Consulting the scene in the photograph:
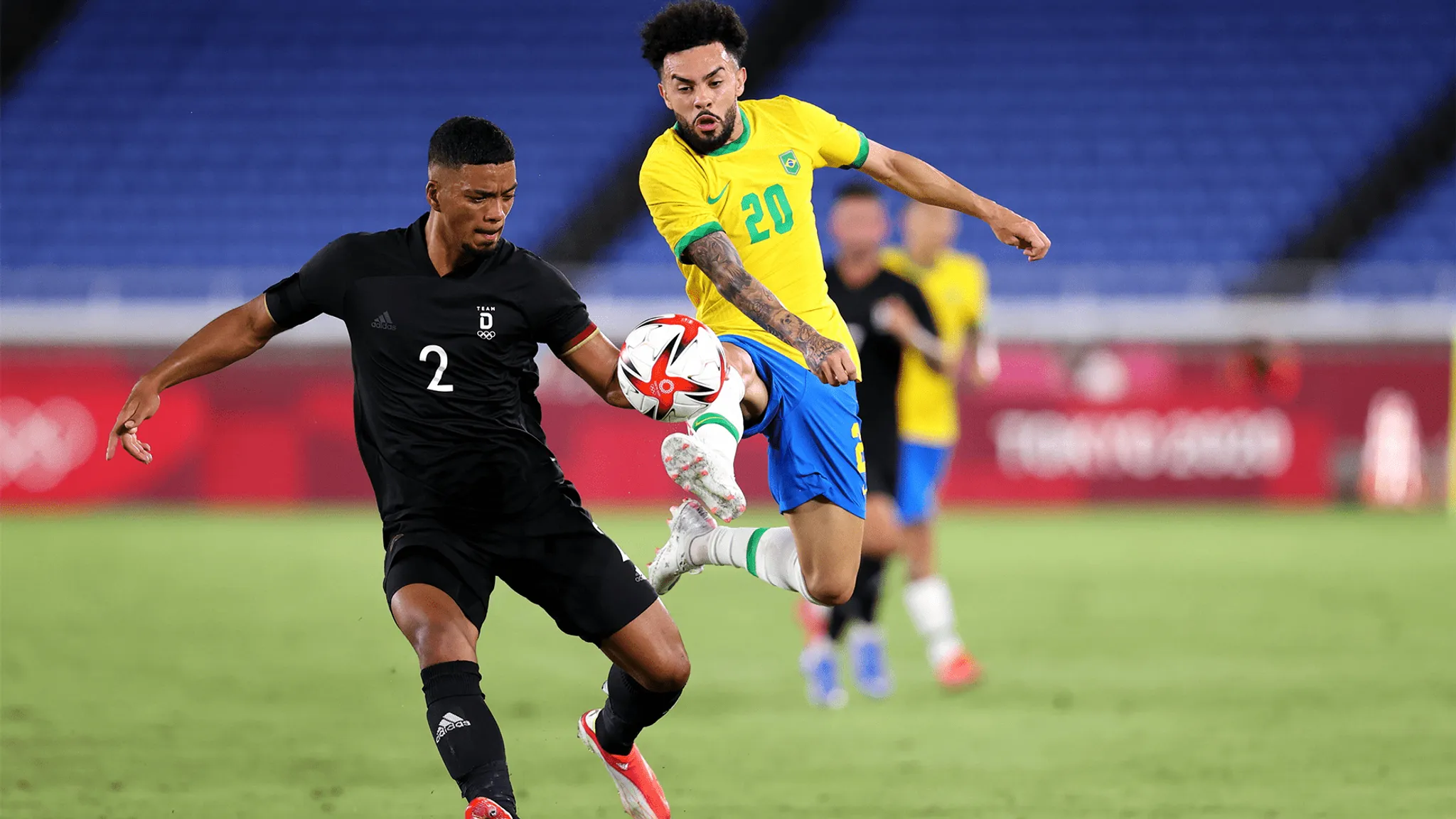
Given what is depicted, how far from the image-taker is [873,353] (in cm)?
805

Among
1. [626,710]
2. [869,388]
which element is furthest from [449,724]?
[869,388]

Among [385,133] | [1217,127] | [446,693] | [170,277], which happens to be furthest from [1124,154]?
[446,693]

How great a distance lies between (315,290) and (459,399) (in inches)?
19.9

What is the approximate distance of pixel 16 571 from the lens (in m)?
12.0

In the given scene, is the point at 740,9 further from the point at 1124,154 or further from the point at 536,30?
the point at 1124,154

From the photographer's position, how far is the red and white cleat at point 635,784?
5.20 m

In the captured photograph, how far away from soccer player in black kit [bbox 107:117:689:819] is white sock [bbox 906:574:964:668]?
340 cm

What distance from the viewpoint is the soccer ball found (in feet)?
15.9

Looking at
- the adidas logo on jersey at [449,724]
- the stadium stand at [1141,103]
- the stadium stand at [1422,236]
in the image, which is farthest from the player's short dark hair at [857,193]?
the stadium stand at [1422,236]

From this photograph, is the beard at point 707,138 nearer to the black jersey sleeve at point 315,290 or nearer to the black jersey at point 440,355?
the black jersey at point 440,355

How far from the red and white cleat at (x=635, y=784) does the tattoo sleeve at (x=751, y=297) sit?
1367mm

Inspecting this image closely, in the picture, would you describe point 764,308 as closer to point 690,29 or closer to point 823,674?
point 690,29

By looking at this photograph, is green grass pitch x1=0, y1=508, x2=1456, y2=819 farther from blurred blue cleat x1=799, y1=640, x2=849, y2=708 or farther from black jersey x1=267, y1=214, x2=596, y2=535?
black jersey x1=267, y1=214, x2=596, y2=535

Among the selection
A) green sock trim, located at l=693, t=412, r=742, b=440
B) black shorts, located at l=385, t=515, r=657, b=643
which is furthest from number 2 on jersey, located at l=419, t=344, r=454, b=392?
green sock trim, located at l=693, t=412, r=742, b=440
